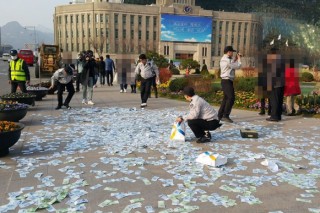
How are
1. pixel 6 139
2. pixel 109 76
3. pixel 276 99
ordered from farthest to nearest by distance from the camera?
pixel 109 76
pixel 276 99
pixel 6 139

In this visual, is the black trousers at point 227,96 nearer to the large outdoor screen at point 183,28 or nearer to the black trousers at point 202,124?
the black trousers at point 202,124

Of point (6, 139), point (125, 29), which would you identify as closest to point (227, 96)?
point (6, 139)

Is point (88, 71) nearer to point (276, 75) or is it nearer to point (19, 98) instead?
point (19, 98)

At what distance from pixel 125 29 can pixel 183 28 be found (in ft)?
48.5

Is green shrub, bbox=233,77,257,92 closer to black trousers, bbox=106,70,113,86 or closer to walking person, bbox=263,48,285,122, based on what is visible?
walking person, bbox=263,48,285,122

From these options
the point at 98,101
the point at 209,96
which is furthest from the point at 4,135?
the point at 209,96

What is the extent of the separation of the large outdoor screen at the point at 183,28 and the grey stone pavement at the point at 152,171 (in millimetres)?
77945

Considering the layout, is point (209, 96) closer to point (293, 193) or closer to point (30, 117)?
point (30, 117)

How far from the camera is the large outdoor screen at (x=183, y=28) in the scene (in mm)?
84500

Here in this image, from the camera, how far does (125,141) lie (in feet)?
22.4

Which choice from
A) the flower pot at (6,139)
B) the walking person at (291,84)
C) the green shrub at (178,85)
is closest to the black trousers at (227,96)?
the walking person at (291,84)

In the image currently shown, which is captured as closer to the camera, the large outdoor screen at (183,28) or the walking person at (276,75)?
the walking person at (276,75)

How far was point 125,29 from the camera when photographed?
281ft

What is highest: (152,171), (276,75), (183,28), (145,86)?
(183,28)
